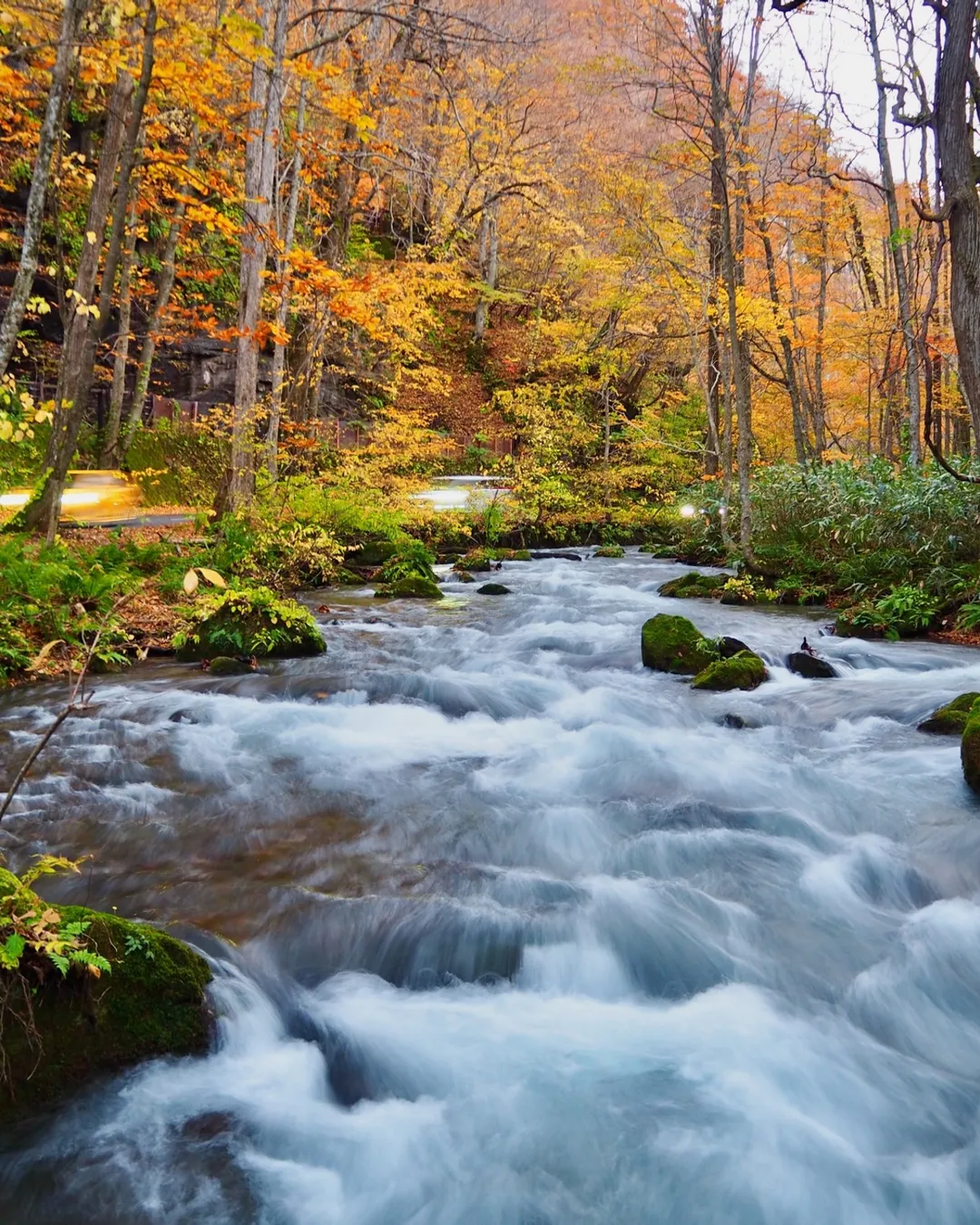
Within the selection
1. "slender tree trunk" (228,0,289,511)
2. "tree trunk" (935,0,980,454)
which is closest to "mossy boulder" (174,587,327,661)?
"slender tree trunk" (228,0,289,511)

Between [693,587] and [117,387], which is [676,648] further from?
[117,387]

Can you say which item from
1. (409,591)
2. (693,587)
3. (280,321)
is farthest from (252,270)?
(693,587)

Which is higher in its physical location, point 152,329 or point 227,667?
point 152,329

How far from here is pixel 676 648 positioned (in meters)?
8.23

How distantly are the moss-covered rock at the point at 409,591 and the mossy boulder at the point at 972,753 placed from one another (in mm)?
7748

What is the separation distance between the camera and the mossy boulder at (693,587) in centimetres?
1221

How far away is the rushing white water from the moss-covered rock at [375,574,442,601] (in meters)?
4.55

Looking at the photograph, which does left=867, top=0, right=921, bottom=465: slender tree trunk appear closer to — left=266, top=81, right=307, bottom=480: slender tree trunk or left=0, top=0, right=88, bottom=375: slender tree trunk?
Result: left=266, top=81, right=307, bottom=480: slender tree trunk

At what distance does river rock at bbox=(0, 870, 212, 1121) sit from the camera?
7.68ft

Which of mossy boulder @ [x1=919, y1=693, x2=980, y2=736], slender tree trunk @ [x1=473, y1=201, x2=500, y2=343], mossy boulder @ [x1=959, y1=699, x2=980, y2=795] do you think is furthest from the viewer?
slender tree trunk @ [x1=473, y1=201, x2=500, y2=343]

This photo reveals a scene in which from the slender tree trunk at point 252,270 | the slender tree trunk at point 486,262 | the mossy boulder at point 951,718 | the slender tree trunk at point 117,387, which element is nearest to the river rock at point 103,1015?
the mossy boulder at point 951,718

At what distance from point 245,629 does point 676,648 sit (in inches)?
178

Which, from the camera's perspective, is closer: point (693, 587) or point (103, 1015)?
point (103, 1015)

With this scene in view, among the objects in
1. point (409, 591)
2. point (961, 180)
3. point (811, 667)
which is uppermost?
point (961, 180)
